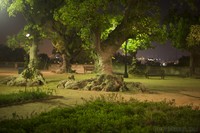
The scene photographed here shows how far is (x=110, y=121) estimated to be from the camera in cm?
1012

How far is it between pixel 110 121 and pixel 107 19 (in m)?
14.9

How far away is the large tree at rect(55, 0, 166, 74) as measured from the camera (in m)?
22.9

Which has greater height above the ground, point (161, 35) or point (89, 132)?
point (161, 35)

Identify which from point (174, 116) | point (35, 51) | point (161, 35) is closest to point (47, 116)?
point (174, 116)

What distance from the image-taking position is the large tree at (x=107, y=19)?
75.0ft

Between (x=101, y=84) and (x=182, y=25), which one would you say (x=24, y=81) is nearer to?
(x=101, y=84)

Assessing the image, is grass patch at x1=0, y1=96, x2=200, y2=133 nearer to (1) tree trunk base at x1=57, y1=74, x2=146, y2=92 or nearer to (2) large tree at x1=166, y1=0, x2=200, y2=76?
(1) tree trunk base at x1=57, y1=74, x2=146, y2=92

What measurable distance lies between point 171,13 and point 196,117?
31738mm

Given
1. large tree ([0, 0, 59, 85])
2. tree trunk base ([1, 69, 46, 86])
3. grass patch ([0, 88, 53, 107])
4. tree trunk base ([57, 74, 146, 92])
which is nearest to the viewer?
grass patch ([0, 88, 53, 107])

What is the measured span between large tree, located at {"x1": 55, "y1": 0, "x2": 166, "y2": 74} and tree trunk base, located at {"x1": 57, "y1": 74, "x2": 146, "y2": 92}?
8.24 feet

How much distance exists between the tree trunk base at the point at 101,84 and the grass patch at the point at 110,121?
923cm

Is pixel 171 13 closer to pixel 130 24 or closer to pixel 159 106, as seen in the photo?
pixel 130 24

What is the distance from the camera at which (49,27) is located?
1441 inches

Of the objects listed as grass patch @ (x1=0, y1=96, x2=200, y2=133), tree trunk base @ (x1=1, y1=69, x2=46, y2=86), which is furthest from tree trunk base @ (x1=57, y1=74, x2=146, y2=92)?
grass patch @ (x1=0, y1=96, x2=200, y2=133)
